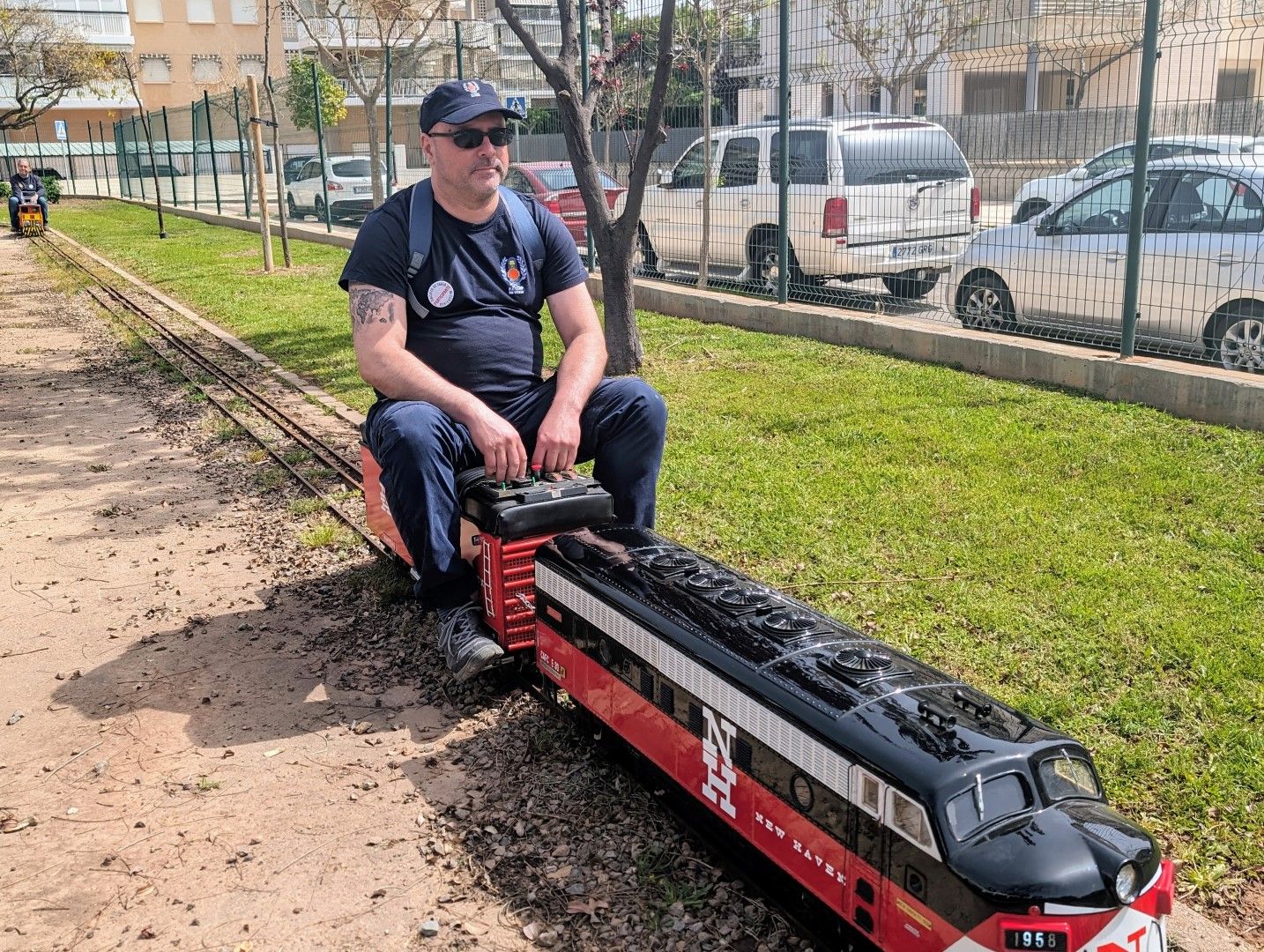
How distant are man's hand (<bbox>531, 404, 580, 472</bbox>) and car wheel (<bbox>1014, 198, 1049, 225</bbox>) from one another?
5.57 metres

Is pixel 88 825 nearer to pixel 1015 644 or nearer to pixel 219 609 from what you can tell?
pixel 219 609

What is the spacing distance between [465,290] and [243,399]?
5180 millimetres

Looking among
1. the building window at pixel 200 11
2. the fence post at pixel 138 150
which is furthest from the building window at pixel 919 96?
the building window at pixel 200 11

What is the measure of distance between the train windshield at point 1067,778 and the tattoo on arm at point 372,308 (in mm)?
2670

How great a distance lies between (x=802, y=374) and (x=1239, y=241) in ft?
9.37

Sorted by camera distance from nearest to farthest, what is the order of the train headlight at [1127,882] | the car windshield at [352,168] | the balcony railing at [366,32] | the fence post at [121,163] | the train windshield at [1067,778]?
the train headlight at [1127,882]
the train windshield at [1067,778]
the car windshield at [352,168]
the balcony railing at [366,32]
the fence post at [121,163]

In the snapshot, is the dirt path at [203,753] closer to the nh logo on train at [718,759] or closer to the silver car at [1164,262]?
the nh logo on train at [718,759]

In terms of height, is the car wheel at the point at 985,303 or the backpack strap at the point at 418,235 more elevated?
the backpack strap at the point at 418,235

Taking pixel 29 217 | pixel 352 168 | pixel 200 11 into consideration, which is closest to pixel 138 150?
pixel 29 217

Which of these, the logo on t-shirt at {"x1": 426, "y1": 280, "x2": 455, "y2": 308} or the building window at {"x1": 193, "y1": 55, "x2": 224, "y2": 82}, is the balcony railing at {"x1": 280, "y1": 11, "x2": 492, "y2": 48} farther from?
the logo on t-shirt at {"x1": 426, "y1": 280, "x2": 455, "y2": 308}

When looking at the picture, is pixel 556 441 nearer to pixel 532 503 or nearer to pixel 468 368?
pixel 532 503

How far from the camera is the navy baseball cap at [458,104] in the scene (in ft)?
13.7

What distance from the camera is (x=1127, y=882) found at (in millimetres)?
2160

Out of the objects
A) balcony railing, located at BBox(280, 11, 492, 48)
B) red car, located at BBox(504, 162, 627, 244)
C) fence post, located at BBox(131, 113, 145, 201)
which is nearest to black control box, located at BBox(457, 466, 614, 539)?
red car, located at BBox(504, 162, 627, 244)
